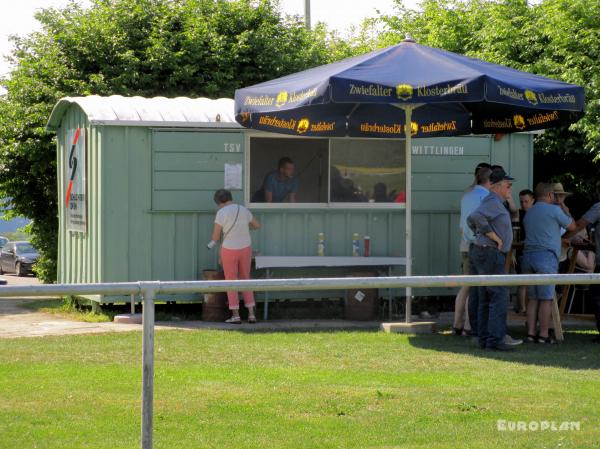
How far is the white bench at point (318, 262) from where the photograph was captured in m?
12.7

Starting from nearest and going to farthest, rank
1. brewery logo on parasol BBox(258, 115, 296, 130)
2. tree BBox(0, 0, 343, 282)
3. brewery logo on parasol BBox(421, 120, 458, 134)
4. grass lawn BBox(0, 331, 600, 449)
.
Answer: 1. grass lawn BBox(0, 331, 600, 449)
2. brewery logo on parasol BBox(258, 115, 296, 130)
3. brewery logo on parasol BBox(421, 120, 458, 134)
4. tree BBox(0, 0, 343, 282)

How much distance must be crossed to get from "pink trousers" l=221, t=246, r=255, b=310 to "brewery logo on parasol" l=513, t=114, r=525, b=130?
3.57 metres

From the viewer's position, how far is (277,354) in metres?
9.58

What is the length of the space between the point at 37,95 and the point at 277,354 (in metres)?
10.8

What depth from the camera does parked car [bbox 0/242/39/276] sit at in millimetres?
31953

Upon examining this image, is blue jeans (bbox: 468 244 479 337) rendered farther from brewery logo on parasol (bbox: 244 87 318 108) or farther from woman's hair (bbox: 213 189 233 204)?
woman's hair (bbox: 213 189 233 204)

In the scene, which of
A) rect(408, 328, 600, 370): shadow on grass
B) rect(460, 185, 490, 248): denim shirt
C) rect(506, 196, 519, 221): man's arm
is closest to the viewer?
rect(408, 328, 600, 370): shadow on grass

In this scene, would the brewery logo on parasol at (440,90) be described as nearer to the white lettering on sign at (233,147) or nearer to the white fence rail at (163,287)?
the white lettering on sign at (233,147)

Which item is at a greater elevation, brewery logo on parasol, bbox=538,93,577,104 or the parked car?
brewery logo on parasol, bbox=538,93,577,104

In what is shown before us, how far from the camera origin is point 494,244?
10023 mm

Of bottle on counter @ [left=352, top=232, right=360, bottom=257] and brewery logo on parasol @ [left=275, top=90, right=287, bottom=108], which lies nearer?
brewery logo on parasol @ [left=275, top=90, right=287, bottom=108]

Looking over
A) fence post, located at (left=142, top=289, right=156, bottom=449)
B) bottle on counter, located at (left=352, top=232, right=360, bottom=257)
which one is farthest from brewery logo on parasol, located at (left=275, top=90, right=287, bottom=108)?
fence post, located at (left=142, top=289, right=156, bottom=449)

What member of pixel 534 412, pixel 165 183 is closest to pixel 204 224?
pixel 165 183
